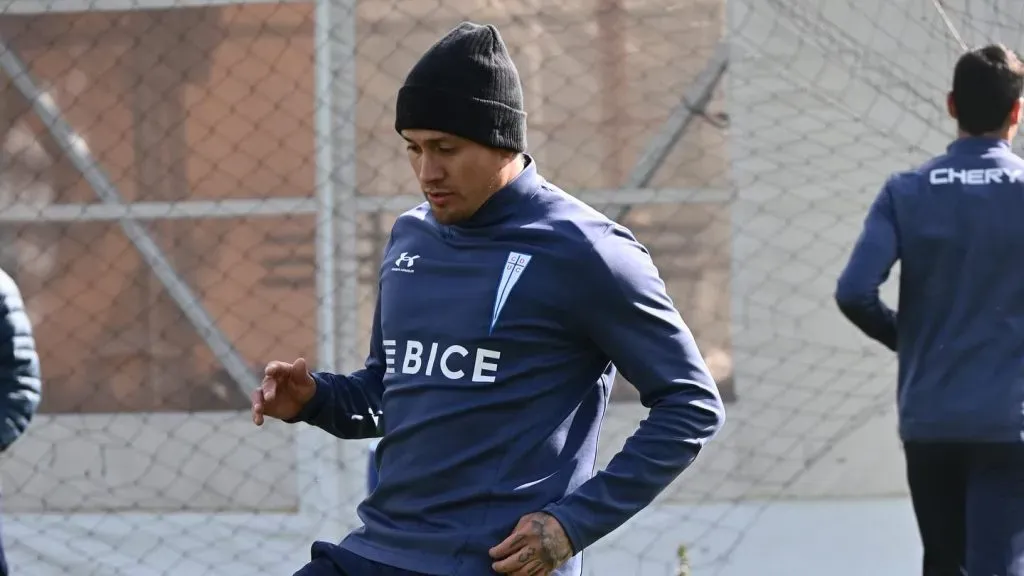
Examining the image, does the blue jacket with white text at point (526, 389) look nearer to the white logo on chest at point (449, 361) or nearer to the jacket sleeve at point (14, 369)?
the white logo on chest at point (449, 361)

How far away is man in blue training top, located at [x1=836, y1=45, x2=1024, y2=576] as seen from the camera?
3889 mm

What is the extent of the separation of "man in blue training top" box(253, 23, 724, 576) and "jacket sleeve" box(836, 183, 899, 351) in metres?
1.63

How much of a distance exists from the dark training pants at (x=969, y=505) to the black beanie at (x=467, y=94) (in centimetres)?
181

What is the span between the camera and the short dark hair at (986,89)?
4.02 metres

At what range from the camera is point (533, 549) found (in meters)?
2.35

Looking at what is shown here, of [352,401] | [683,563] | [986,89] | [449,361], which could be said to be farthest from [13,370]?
[986,89]

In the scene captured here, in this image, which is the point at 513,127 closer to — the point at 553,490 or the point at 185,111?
the point at 553,490

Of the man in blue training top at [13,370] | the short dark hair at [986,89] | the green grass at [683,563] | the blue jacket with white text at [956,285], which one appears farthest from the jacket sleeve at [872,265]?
the man in blue training top at [13,370]

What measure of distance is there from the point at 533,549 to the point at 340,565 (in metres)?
0.35

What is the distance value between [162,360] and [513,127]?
11.3ft

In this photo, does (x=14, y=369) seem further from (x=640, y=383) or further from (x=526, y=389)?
(x=640, y=383)

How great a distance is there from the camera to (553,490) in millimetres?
2449

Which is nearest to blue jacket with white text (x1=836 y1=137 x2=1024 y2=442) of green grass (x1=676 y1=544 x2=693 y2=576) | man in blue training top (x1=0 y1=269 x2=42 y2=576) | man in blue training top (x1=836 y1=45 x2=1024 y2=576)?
man in blue training top (x1=836 y1=45 x2=1024 y2=576)

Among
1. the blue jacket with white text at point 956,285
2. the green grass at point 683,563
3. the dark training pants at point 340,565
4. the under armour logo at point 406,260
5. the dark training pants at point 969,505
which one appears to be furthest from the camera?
the green grass at point 683,563
